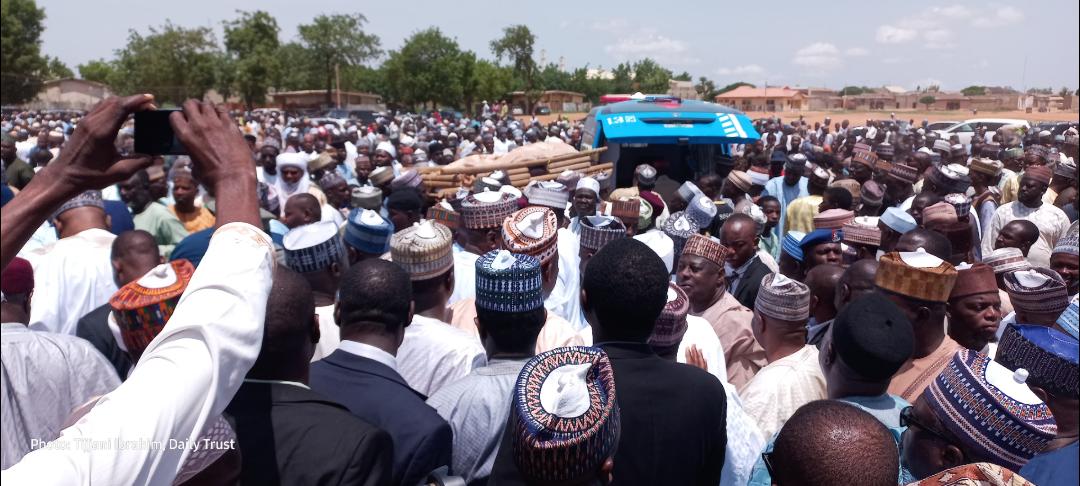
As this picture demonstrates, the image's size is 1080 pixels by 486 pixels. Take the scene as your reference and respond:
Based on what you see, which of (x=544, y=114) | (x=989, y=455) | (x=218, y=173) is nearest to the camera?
(x=218, y=173)

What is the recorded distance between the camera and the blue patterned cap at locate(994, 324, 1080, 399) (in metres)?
2.23

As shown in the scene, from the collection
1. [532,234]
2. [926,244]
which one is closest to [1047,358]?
[926,244]

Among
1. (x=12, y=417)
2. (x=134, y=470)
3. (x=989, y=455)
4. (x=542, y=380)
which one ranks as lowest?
(x=12, y=417)

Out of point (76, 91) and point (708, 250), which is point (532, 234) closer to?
point (708, 250)

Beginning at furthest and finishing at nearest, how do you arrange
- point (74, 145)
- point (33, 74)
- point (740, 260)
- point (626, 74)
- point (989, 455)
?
1. point (626, 74)
2. point (33, 74)
3. point (740, 260)
4. point (989, 455)
5. point (74, 145)

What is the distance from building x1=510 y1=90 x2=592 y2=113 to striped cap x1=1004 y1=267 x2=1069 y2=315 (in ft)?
190

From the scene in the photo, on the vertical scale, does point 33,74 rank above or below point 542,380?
above

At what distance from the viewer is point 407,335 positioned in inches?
119

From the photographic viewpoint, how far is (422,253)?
3469mm

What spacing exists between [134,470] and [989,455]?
207 centimetres

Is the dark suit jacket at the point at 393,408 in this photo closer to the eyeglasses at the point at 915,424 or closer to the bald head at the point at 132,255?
the eyeglasses at the point at 915,424

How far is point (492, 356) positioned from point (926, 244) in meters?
3.16

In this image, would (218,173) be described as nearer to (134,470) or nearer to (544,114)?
(134,470)

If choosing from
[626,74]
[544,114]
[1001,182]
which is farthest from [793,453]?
[626,74]
